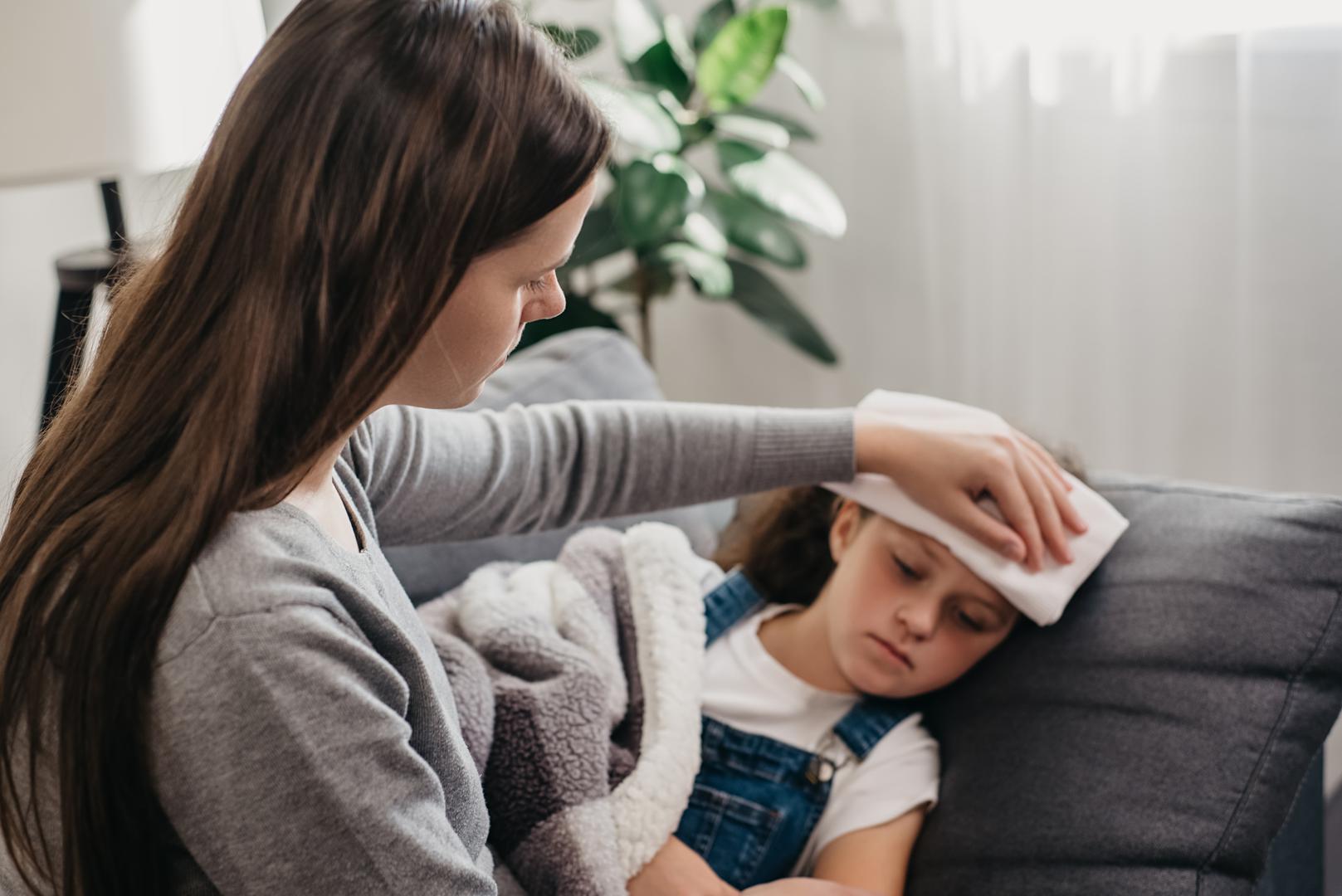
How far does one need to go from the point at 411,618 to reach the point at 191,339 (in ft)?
0.85

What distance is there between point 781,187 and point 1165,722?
3.94 ft

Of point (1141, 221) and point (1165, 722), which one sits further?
point (1141, 221)

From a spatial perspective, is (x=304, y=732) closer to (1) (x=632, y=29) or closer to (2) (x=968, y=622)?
(2) (x=968, y=622)

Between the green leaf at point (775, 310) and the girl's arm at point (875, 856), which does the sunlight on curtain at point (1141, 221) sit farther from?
the girl's arm at point (875, 856)

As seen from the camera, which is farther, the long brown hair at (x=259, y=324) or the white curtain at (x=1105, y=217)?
the white curtain at (x=1105, y=217)

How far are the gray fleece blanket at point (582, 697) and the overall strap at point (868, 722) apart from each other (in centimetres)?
17

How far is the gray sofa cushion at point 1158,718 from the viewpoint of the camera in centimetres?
102

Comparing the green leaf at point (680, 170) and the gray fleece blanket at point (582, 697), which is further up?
the green leaf at point (680, 170)

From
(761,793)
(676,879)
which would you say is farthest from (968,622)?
(676,879)

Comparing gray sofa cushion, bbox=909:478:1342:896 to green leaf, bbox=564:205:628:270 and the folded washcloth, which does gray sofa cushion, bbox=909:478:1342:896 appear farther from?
green leaf, bbox=564:205:628:270

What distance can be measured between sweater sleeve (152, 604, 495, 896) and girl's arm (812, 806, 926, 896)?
0.52 metres

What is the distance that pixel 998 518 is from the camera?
117 cm

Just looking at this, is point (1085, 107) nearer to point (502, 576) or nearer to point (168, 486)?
point (502, 576)

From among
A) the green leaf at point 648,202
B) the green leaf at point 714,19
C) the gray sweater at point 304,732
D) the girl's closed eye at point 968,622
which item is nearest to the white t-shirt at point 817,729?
the girl's closed eye at point 968,622
